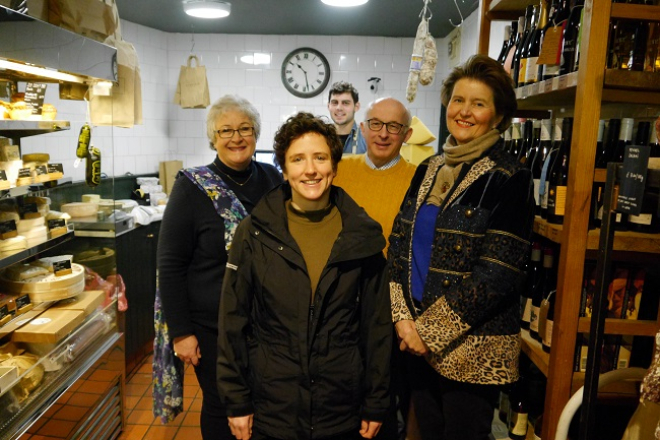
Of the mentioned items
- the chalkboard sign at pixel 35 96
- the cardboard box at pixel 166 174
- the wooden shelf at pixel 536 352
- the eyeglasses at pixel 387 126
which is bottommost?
the wooden shelf at pixel 536 352

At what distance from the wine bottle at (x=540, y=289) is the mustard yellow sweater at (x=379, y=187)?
1.99ft

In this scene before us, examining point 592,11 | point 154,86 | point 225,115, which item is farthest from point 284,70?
point 592,11

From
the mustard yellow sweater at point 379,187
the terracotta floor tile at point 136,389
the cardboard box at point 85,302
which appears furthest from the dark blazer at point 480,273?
the terracotta floor tile at point 136,389

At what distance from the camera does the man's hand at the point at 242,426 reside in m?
1.47

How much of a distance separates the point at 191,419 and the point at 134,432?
1.07ft

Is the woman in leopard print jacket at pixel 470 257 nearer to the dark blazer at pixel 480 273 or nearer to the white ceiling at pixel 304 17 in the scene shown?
the dark blazer at pixel 480 273

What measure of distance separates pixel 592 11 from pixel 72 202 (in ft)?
7.05

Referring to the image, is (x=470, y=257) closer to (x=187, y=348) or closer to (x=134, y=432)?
(x=187, y=348)

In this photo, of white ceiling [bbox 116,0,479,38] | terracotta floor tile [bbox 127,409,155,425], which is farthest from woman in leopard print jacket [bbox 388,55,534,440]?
white ceiling [bbox 116,0,479,38]

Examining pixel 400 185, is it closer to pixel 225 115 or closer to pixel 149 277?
Answer: pixel 225 115

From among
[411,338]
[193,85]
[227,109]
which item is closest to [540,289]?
[411,338]

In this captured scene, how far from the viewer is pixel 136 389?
10.7 feet

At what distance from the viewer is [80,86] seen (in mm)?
2191

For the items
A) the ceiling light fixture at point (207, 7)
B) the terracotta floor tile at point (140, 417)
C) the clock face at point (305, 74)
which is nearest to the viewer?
the terracotta floor tile at point (140, 417)
